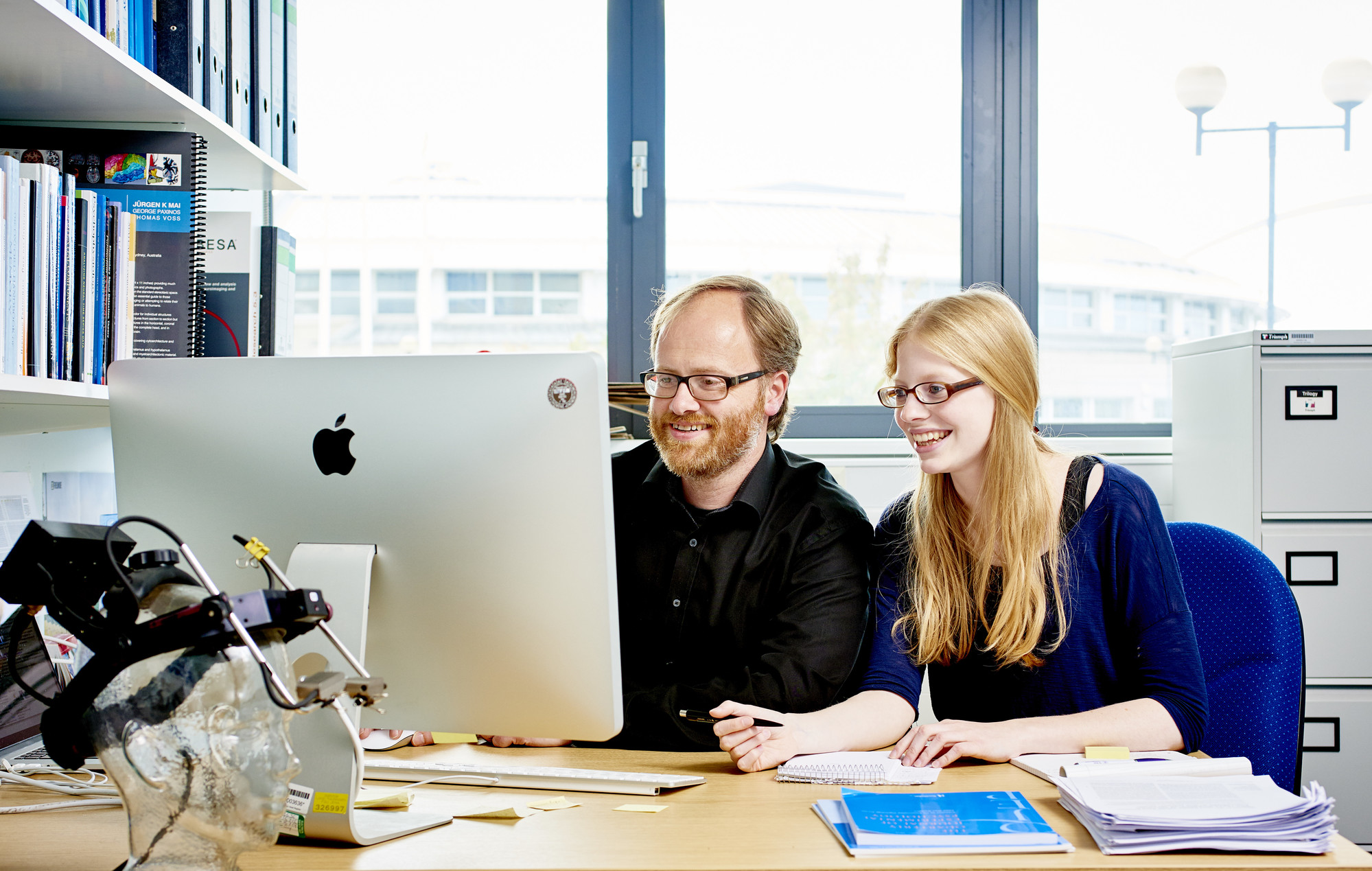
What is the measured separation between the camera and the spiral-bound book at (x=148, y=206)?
148 centimetres

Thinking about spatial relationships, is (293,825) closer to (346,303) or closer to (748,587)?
(748,587)

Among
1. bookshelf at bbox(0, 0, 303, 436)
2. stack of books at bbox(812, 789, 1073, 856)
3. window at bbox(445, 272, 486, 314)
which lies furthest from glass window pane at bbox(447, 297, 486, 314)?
stack of books at bbox(812, 789, 1073, 856)

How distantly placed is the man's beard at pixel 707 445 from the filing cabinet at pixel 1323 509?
4.62 ft

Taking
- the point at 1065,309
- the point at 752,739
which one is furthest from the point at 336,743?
the point at 1065,309

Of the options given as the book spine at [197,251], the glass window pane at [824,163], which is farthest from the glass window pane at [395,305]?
the book spine at [197,251]

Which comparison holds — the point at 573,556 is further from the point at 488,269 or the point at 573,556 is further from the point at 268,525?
the point at 488,269

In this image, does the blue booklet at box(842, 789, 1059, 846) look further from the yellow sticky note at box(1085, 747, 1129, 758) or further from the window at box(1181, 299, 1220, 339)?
the window at box(1181, 299, 1220, 339)

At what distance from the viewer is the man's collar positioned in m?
1.62

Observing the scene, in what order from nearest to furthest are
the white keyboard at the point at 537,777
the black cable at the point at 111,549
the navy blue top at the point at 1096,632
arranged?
the black cable at the point at 111,549, the white keyboard at the point at 537,777, the navy blue top at the point at 1096,632

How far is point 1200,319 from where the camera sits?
2.89m

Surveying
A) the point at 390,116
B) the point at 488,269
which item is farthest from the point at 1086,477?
the point at 390,116

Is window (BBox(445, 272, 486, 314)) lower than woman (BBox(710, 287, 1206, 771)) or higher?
higher

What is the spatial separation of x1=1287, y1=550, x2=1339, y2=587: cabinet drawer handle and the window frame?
0.62 m

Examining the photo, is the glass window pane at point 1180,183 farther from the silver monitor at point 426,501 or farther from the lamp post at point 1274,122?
the silver monitor at point 426,501
